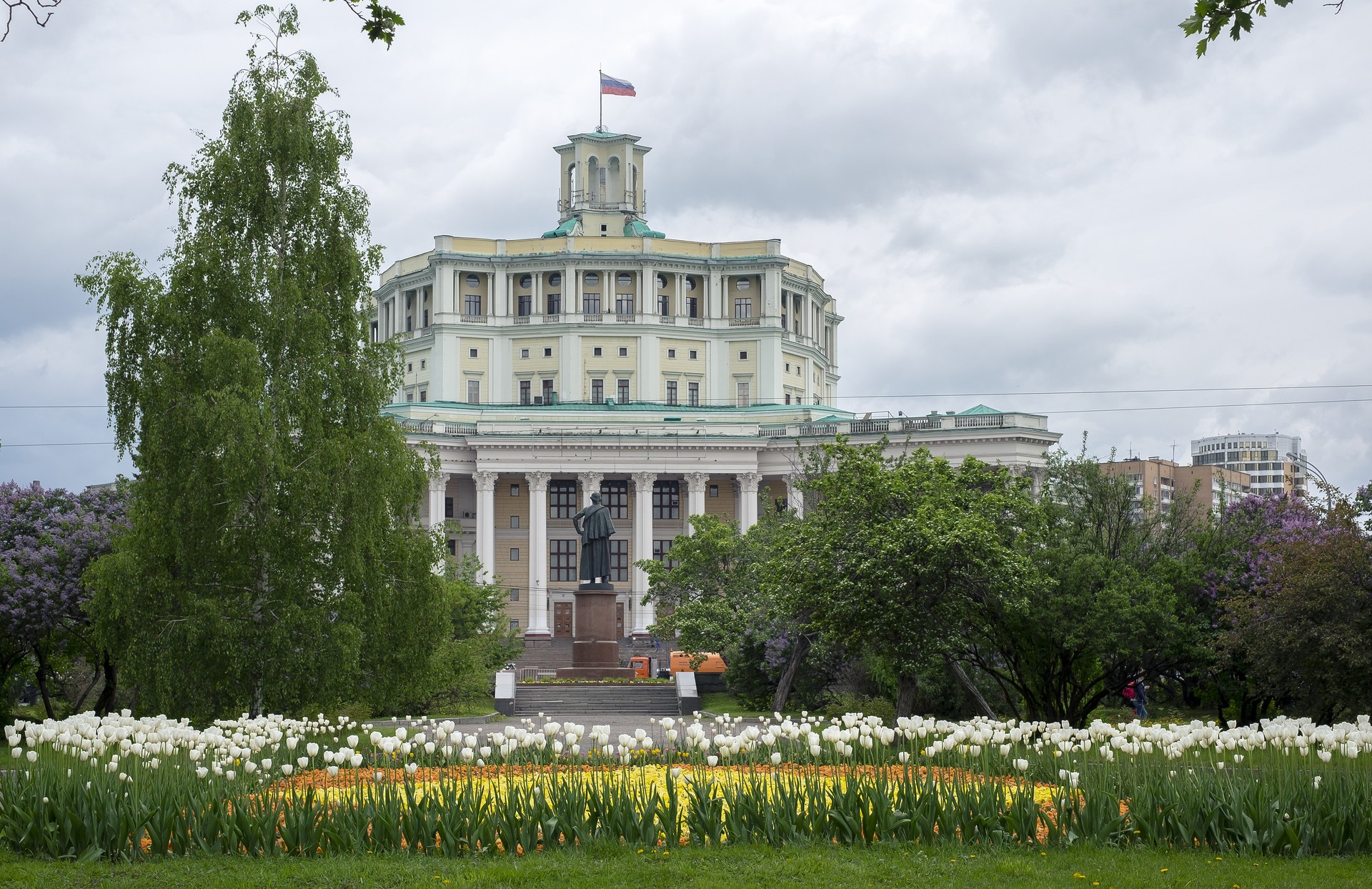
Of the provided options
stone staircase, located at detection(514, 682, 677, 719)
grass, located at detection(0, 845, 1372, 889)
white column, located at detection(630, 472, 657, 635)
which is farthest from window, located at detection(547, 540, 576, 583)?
grass, located at detection(0, 845, 1372, 889)

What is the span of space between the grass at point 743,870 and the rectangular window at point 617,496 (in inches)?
2964

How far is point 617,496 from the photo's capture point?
90.6 meters

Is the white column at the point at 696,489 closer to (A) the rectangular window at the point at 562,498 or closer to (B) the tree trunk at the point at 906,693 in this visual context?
(A) the rectangular window at the point at 562,498

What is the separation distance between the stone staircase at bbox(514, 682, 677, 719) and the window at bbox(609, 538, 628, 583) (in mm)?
40080

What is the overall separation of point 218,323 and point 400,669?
764 centimetres

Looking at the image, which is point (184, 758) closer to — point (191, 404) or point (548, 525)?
point (191, 404)

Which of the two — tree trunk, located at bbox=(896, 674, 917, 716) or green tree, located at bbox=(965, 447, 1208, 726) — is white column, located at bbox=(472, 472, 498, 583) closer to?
green tree, located at bbox=(965, 447, 1208, 726)

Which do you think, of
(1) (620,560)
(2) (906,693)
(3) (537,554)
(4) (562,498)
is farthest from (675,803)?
(4) (562,498)

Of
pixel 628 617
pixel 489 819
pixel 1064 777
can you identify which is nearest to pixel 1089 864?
pixel 1064 777

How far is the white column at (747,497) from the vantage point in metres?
86.6

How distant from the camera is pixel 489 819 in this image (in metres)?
14.7

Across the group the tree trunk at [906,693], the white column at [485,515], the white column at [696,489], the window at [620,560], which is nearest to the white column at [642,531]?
the window at [620,560]

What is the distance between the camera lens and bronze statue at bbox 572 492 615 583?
179 feet

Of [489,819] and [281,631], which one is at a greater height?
[281,631]
